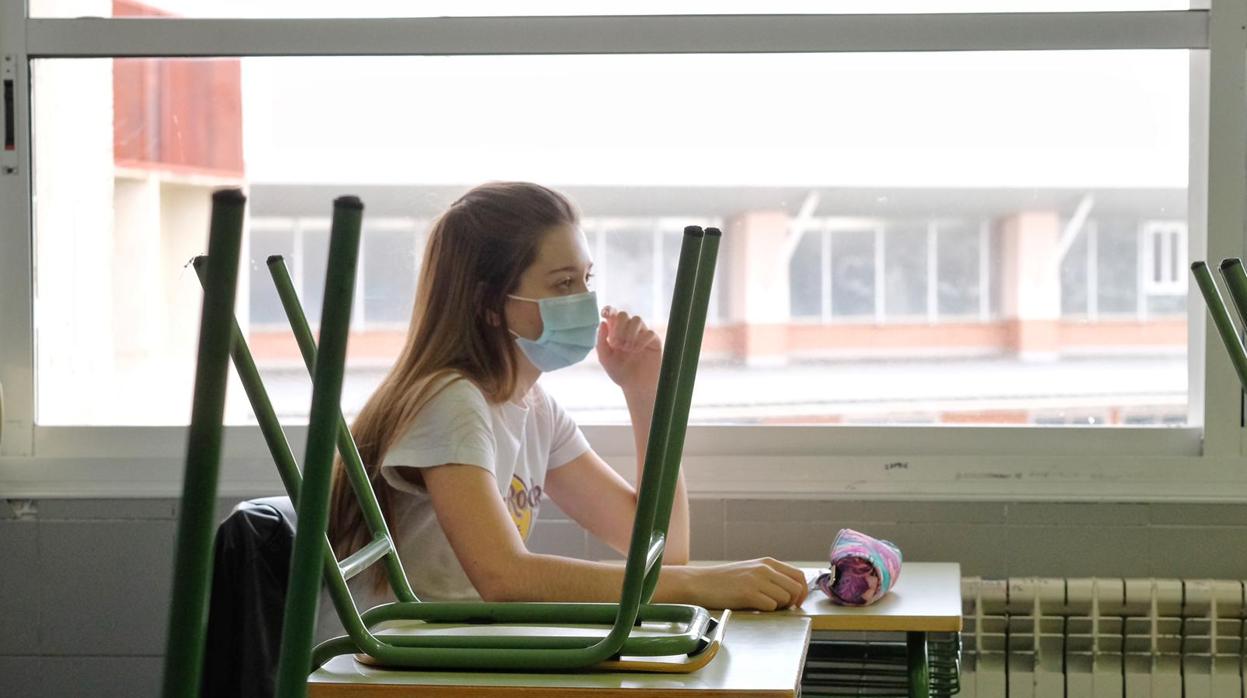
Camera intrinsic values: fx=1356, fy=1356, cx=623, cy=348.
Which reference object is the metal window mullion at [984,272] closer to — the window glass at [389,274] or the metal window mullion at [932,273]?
the metal window mullion at [932,273]

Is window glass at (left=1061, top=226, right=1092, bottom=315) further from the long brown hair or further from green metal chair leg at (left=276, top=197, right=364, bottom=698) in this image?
green metal chair leg at (left=276, top=197, right=364, bottom=698)

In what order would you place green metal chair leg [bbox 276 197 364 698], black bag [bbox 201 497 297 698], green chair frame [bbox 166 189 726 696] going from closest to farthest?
1. green metal chair leg [bbox 276 197 364 698]
2. green chair frame [bbox 166 189 726 696]
3. black bag [bbox 201 497 297 698]

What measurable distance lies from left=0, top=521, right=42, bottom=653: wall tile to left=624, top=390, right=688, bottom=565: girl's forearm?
4.01 feet

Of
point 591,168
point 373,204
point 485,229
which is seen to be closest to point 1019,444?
point 591,168

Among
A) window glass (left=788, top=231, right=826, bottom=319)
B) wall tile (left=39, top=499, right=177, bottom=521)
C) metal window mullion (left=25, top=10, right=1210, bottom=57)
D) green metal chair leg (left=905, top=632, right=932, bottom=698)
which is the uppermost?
metal window mullion (left=25, top=10, right=1210, bottom=57)

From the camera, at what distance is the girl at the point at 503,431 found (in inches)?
63.6

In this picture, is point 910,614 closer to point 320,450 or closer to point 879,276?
point 879,276

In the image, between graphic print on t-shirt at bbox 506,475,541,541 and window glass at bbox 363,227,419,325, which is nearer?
graphic print on t-shirt at bbox 506,475,541,541

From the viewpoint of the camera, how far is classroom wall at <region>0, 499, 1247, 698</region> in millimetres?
2459

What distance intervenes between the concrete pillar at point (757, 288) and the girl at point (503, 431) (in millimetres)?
455

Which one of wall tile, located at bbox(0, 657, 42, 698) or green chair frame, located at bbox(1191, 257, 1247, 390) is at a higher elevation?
green chair frame, located at bbox(1191, 257, 1247, 390)

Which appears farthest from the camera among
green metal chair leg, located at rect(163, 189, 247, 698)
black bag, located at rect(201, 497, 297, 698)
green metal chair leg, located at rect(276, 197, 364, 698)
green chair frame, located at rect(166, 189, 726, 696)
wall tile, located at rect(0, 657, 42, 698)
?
wall tile, located at rect(0, 657, 42, 698)

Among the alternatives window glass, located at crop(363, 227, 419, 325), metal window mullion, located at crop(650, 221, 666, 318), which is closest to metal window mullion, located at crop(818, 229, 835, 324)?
metal window mullion, located at crop(650, 221, 666, 318)

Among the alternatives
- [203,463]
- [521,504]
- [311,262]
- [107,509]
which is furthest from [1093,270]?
[203,463]
